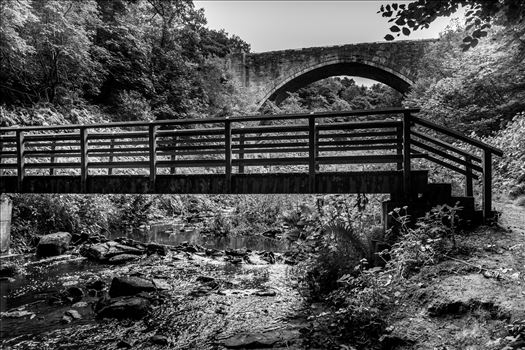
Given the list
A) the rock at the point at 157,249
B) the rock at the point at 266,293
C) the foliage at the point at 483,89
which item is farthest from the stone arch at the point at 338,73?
the rock at the point at 266,293

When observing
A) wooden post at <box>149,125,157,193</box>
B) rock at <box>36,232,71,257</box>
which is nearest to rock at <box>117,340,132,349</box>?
wooden post at <box>149,125,157,193</box>

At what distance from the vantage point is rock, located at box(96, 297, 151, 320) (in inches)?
209

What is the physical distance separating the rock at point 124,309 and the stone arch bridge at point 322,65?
23.2m

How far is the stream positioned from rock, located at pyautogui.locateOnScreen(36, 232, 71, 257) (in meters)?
0.26

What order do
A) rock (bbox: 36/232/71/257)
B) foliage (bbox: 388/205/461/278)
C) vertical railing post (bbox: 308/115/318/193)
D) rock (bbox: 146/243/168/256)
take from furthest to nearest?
rock (bbox: 146/243/168/256) < rock (bbox: 36/232/71/257) < vertical railing post (bbox: 308/115/318/193) < foliage (bbox: 388/205/461/278)

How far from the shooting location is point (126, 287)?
6109 mm

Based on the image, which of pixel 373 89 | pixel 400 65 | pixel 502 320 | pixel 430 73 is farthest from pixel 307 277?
pixel 373 89

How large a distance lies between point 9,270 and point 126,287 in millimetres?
2954

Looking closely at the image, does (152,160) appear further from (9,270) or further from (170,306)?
(9,270)

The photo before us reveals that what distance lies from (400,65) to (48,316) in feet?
79.7

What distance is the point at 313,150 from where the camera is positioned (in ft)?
20.1

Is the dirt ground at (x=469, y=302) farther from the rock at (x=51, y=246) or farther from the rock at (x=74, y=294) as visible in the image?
the rock at (x=51, y=246)

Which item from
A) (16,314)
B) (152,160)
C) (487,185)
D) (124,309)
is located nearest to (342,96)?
(152,160)

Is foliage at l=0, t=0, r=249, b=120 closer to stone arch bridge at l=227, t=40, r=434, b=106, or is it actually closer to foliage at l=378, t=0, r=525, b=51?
stone arch bridge at l=227, t=40, r=434, b=106
